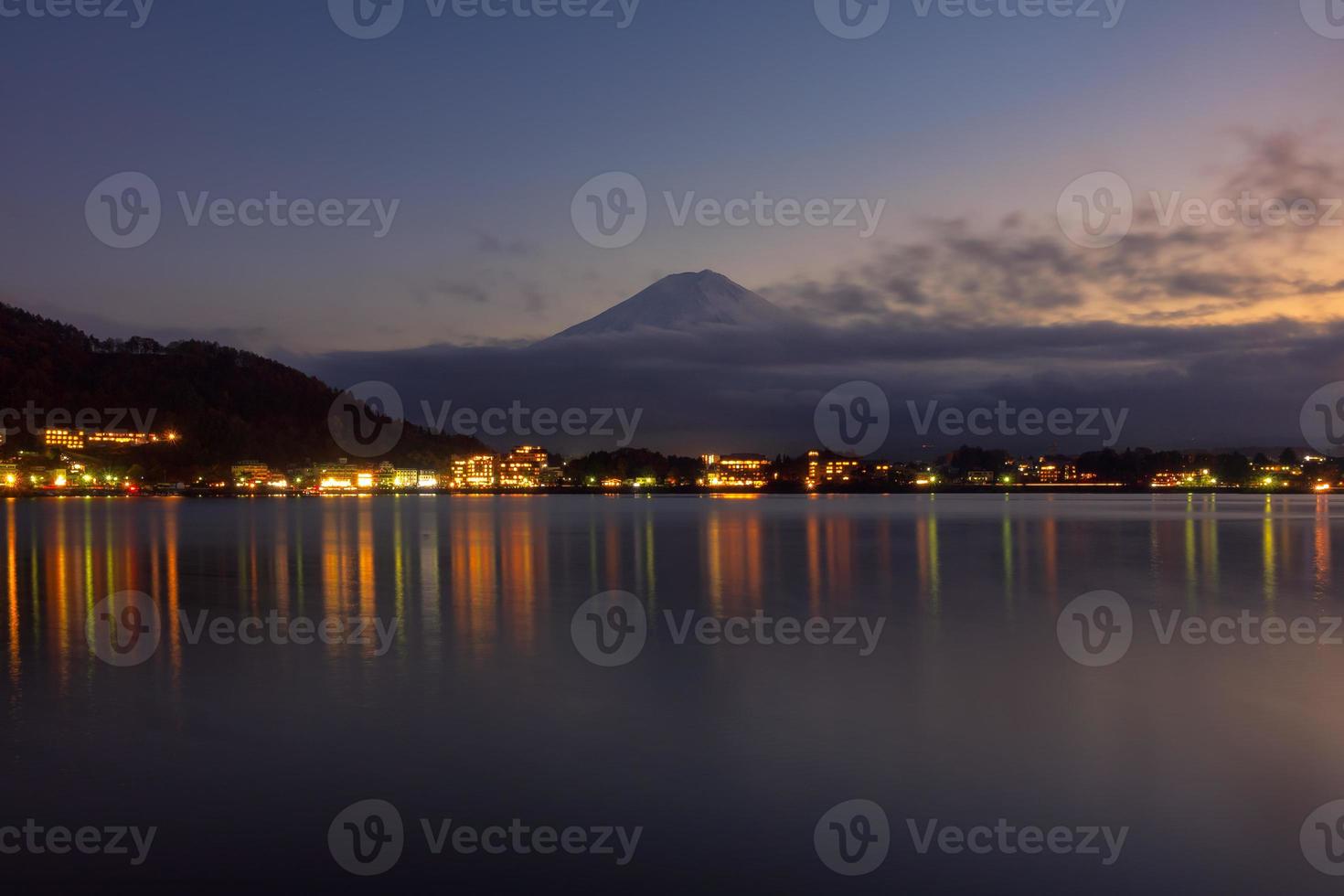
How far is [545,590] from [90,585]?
28.1 feet

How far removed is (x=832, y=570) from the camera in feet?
77.8

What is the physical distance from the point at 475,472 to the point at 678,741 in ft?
615

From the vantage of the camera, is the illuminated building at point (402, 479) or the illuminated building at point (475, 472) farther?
the illuminated building at point (475, 472)

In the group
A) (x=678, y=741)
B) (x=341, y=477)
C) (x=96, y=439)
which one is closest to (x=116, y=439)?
(x=96, y=439)

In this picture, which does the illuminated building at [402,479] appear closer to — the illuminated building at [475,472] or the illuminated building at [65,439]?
the illuminated building at [475,472]

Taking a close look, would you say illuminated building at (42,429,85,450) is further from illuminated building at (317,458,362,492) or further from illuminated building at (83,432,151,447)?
illuminated building at (317,458,362,492)

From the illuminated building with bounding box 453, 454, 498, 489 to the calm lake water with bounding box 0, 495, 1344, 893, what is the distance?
555 feet

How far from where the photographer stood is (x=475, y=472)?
192000 mm

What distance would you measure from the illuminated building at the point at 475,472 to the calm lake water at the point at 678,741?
169265 millimetres

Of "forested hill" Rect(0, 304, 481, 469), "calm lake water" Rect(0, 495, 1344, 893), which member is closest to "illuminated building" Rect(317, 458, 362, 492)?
"forested hill" Rect(0, 304, 481, 469)

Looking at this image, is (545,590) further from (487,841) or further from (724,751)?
(487,841)

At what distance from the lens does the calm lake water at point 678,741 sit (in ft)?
18.6

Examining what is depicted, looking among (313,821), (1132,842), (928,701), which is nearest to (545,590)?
(928,701)

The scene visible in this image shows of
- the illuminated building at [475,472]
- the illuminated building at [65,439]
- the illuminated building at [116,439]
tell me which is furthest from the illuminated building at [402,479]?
the illuminated building at [65,439]
